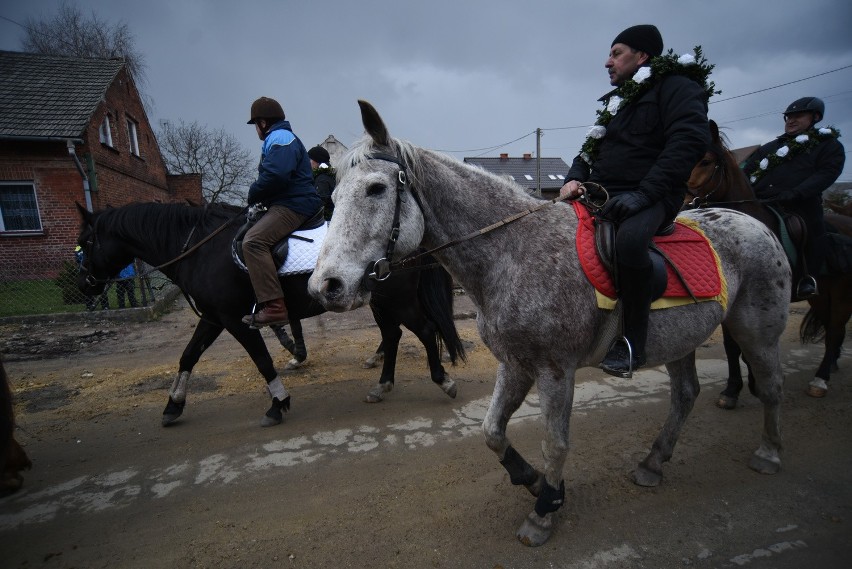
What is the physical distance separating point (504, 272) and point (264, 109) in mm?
3181

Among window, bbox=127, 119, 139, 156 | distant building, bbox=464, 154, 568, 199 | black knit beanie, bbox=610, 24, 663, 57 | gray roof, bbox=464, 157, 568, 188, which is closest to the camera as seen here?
black knit beanie, bbox=610, 24, 663, 57

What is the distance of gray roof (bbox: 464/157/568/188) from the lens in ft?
111

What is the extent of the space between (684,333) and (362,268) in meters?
2.04

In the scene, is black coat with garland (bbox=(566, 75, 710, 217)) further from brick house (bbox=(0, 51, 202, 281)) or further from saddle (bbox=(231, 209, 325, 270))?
brick house (bbox=(0, 51, 202, 281))

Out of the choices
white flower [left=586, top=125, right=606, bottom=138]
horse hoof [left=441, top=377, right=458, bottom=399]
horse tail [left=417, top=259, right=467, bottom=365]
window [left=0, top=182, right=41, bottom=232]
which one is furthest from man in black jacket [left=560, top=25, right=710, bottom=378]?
window [left=0, top=182, right=41, bottom=232]

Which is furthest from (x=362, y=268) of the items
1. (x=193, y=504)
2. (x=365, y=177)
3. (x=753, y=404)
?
(x=753, y=404)

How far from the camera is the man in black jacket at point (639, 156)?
6.93 feet

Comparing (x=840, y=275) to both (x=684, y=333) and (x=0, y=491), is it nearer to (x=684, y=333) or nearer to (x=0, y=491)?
(x=684, y=333)

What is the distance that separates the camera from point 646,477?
9.43 ft

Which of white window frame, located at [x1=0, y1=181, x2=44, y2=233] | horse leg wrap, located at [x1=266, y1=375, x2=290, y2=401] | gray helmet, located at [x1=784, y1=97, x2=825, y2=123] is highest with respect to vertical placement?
white window frame, located at [x1=0, y1=181, x2=44, y2=233]

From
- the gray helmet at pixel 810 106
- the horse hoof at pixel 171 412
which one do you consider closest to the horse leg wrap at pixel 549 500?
the horse hoof at pixel 171 412

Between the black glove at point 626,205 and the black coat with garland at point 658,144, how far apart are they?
0.04m

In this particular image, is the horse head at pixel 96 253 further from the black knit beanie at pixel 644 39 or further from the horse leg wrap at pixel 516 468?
the black knit beanie at pixel 644 39

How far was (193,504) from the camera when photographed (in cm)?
275
